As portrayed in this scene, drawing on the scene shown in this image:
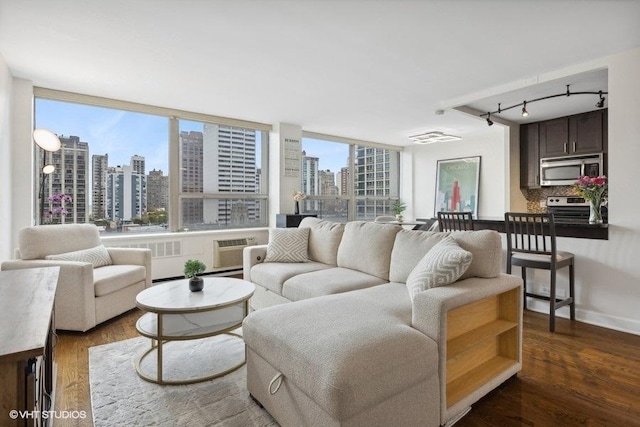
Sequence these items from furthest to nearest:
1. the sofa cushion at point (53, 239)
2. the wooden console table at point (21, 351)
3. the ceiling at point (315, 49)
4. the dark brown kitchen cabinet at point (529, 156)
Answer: the dark brown kitchen cabinet at point (529, 156)
the sofa cushion at point (53, 239)
the ceiling at point (315, 49)
the wooden console table at point (21, 351)

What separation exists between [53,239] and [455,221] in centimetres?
410

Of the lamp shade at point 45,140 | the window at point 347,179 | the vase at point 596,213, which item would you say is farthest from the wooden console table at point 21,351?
the window at point 347,179

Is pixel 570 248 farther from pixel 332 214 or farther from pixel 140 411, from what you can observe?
pixel 332 214

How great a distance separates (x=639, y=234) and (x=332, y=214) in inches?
180

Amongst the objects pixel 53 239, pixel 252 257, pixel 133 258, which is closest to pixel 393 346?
pixel 252 257

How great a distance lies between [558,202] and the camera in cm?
523

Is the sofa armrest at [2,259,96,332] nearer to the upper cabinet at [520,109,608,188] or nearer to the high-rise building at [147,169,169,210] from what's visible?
the high-rise building at [147,169,169,210]

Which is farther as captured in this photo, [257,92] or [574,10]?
[257,92]

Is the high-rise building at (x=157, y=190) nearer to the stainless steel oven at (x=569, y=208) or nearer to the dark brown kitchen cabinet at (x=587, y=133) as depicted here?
the stainless steel oven at (x=569, y=208)

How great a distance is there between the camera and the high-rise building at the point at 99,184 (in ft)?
13.8

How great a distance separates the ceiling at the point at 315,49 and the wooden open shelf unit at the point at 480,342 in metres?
1.96

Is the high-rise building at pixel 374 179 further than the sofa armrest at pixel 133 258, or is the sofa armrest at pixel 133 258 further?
the high-rise building at pixel 374 179

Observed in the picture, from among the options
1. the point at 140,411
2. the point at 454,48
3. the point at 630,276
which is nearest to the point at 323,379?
the point at 140,411

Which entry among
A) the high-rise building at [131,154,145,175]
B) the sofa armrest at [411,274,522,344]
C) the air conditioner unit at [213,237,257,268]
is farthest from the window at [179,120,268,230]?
the sofa armrest at [411,274,522,344]
